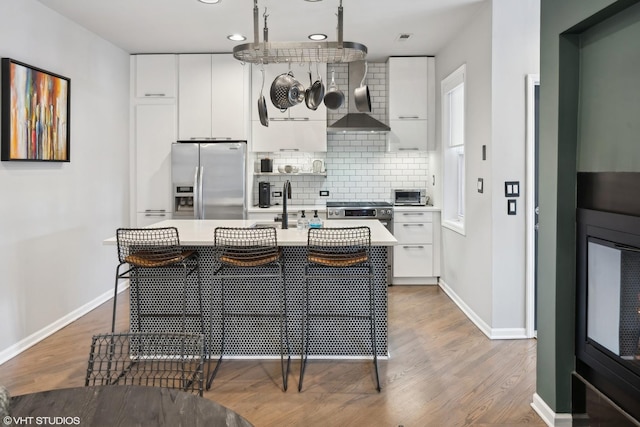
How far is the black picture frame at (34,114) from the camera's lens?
143 inches

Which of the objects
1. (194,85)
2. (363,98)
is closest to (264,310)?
(363,98)

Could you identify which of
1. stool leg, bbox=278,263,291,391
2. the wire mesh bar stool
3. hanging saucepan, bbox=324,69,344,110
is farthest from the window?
the wire mesh bar stool

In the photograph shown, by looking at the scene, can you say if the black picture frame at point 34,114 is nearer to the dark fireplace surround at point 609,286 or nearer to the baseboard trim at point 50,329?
the baseboard trim at point 50,329

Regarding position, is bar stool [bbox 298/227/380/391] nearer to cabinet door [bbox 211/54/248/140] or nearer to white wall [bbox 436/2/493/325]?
white wall [bbox 436/2/493/325]

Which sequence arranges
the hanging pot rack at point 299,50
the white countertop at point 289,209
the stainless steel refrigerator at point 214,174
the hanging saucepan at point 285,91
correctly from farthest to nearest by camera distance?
the white countertop at point 289,209, the stainless steel refrigerator at point 214,174, the hanging saucepan at point 285,91, the hanging pot rack at point 299,50

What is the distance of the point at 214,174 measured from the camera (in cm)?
565

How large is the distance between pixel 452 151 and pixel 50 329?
435cm

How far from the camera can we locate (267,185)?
606cm

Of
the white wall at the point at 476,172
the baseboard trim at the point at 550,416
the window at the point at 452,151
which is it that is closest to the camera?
the baseboard trim at the point at 550,416

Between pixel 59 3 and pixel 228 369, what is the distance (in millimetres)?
3232

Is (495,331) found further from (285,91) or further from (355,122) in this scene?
(355,122)

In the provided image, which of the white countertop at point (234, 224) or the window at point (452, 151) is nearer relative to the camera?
the white countertop at point (234, 224)

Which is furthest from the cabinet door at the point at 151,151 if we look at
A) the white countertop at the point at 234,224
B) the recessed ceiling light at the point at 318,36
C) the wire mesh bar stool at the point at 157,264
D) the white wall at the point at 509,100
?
the white wall at the point at 509,100

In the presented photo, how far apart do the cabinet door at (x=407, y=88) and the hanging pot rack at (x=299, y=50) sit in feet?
9.59
